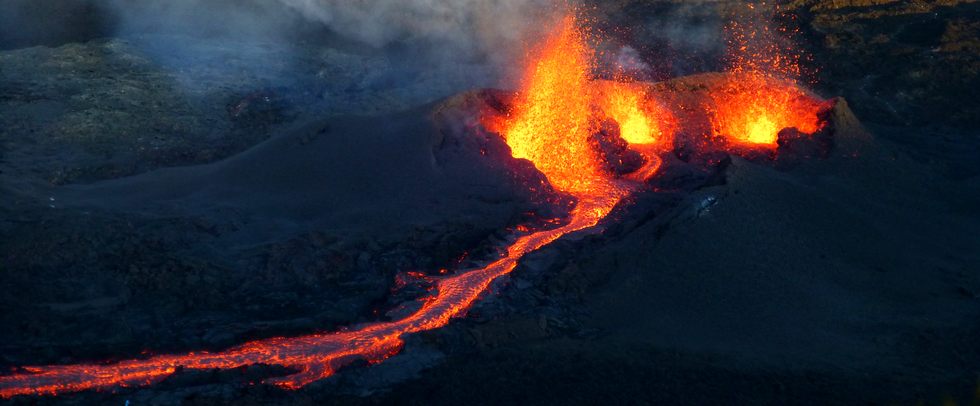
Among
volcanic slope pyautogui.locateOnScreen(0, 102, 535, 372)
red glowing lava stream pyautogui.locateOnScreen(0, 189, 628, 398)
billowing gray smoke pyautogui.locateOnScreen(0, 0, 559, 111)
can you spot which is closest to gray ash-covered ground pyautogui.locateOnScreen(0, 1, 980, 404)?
volcanic slope pyautogui.locateOnScreen(0, 102, 535, 372)

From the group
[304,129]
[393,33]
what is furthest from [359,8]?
[304,129]

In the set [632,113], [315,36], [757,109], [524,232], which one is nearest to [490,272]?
[524,232]

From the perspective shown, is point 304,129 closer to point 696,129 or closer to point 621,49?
point 696,129

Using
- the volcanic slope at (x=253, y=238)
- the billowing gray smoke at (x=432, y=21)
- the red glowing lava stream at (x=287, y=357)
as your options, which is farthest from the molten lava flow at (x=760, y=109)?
the billowing gray smoke at (x=432, y=21)

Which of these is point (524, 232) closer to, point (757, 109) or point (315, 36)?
point (757, 109)

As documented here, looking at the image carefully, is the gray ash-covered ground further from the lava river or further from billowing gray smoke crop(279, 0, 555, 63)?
billowing gray smoke crop(279, 0, 555, 63)

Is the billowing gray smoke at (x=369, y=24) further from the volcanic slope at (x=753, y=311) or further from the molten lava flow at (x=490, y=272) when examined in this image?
the volcanic slope at (x=753, y=311)
